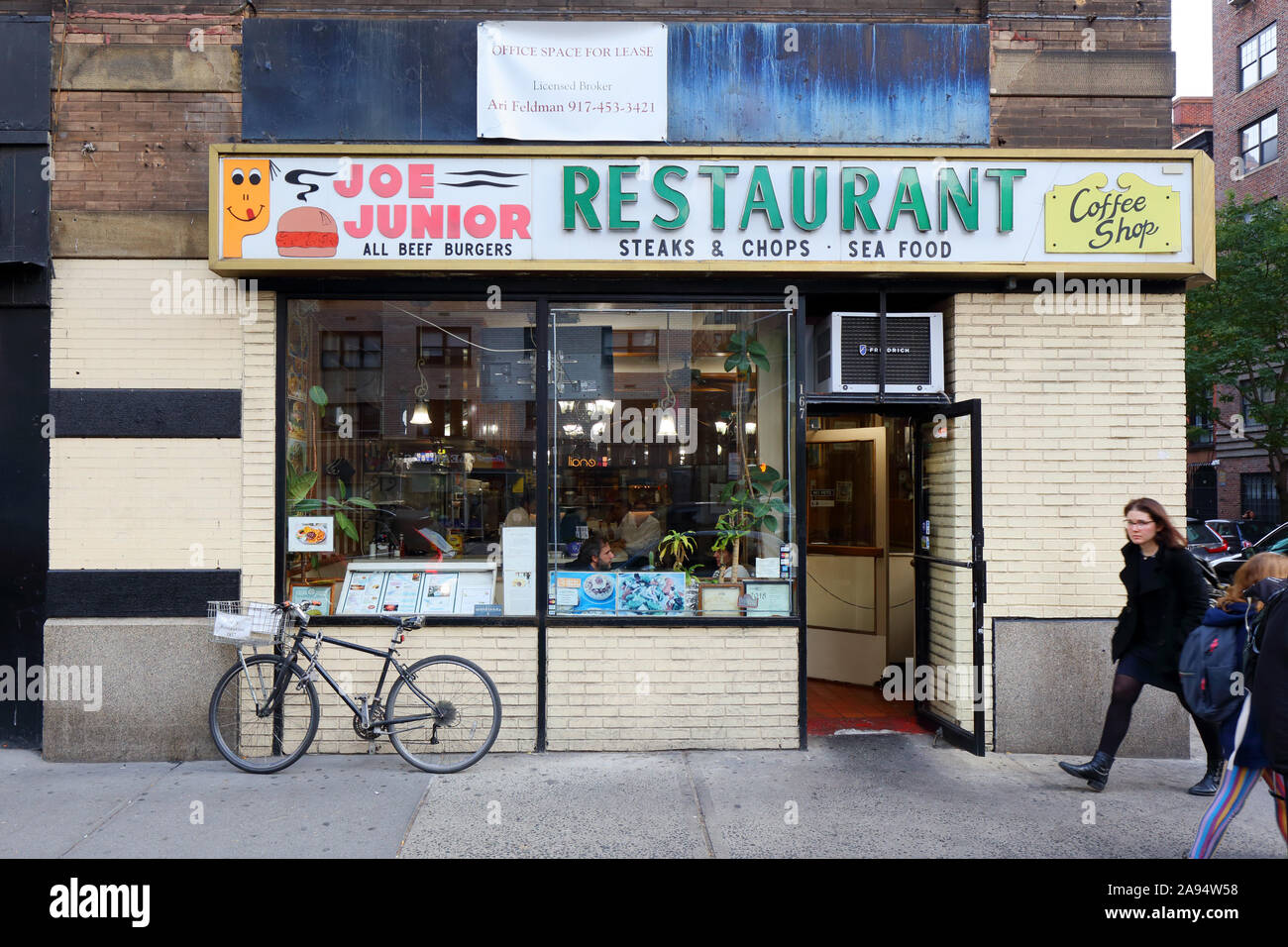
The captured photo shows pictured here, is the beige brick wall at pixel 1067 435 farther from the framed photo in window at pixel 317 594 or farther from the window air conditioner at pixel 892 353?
the framed photo in window at pixel 317 594

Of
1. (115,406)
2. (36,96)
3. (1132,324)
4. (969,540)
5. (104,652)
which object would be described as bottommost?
(104,652)

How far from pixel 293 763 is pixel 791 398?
443cm

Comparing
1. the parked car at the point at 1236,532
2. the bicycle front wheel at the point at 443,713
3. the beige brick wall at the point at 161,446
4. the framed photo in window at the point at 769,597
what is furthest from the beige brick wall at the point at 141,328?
the parked car at the point at 1236,532

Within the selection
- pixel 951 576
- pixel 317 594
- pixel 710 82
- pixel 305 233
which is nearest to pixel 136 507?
pixel 317 594

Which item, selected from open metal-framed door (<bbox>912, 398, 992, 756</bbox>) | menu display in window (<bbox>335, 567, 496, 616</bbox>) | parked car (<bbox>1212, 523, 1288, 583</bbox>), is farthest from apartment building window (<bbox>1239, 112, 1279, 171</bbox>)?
menu display in window (<bbox>335, 567, 496, 616</bbox>)

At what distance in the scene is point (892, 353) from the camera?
614cm

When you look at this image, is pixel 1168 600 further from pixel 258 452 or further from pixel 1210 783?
pixel 258 452

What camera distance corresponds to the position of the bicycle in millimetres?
5449

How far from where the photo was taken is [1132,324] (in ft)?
19.6

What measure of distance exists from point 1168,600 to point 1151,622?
17cm

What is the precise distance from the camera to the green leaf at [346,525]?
20.2ft

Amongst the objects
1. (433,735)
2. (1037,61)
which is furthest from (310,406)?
(1037,61)

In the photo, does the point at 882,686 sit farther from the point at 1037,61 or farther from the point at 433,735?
the point at 1037,61

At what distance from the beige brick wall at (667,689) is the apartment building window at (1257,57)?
32.2 meters
